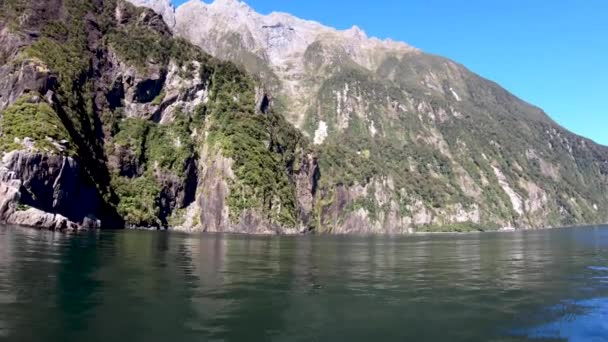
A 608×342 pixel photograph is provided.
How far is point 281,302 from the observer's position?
36.0 metres

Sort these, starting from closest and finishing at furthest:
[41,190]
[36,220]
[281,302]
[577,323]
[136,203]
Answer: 1. [577,323]
2. [281,302]
3. [36,220]
4. [41,190]
5. [136,203]

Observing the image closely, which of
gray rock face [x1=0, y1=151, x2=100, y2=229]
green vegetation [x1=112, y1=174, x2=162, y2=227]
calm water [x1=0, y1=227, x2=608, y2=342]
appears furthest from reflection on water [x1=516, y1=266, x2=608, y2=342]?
green vegetation [x1=112, y1=174, x2=162, y2=227]

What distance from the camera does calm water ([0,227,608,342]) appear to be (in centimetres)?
2738

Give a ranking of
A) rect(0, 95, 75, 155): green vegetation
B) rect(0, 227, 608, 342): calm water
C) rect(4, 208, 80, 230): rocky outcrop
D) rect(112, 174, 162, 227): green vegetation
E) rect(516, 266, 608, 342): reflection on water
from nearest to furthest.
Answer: rect(0, 227, 608, 342): calm water → rect(516, 266, 608, 342): reflection on water → rect(4, 208, 80, 230): rocky outcrop → rect(0, 95, 75, 155): green vegetation → rect(112, 174, 162, 227): green vegetation

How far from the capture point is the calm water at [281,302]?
89.8 ft

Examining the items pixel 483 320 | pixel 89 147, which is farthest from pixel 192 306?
pixel 89 147

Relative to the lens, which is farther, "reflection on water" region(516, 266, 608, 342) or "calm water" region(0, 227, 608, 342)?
"reflection on water" region(516, 266, 608, 342)

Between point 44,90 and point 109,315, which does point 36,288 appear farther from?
point 44,90

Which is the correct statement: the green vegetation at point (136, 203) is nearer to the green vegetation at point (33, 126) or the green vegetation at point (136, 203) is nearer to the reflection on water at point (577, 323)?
the green vegetation at point (33, 126)

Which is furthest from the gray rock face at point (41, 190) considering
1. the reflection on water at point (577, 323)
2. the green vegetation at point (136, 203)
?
the reflection on water at point (577, 323)

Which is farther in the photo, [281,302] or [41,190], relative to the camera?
[41,190]

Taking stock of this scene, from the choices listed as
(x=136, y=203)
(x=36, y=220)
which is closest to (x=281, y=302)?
(x=36, y=220)

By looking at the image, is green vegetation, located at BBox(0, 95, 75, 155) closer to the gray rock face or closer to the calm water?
the gray rock face

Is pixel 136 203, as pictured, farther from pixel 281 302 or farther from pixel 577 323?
pixel 577 323
